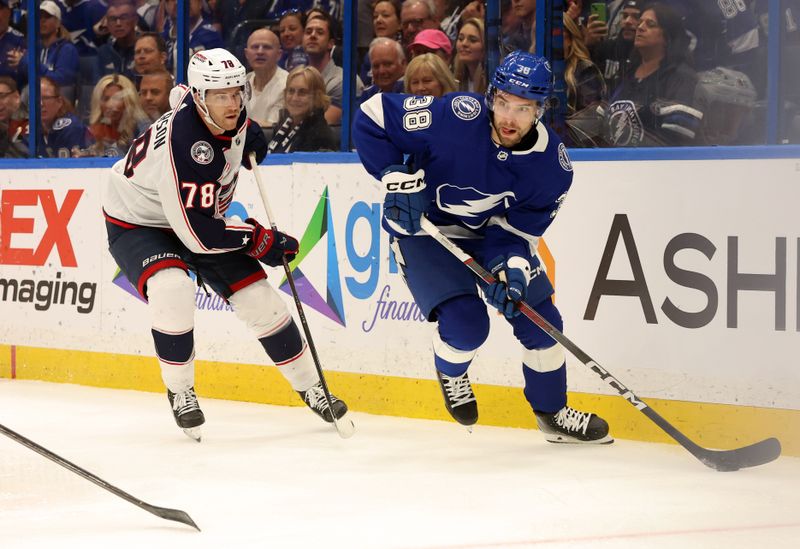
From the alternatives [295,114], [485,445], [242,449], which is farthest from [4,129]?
[485,445]

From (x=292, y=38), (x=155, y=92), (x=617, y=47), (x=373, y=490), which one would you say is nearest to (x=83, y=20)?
(x=155, y=92)

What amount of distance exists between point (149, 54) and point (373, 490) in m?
2.94

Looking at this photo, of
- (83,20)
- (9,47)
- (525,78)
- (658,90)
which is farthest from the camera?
(9,47)

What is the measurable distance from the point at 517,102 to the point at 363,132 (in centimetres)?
49

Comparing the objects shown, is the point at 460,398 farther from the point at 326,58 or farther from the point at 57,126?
the point at 57,126

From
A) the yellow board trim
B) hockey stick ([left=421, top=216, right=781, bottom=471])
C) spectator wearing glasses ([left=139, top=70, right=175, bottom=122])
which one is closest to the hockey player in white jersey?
the yellow board trim

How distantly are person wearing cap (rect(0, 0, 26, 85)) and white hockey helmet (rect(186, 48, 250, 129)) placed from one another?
2.41 m

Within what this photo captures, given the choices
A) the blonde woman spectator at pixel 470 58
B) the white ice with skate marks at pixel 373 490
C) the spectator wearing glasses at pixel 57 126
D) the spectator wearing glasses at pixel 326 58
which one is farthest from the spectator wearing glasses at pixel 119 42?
the white ice with skate marks at pixel 373 490

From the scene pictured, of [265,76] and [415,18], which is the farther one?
[265,76]

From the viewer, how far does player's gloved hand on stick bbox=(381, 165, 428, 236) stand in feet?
11.1

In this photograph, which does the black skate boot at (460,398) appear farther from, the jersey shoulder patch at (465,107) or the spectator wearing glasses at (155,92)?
the spectator wearing glasses at (155,92)

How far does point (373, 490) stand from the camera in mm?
3049

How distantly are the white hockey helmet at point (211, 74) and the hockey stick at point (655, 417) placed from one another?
72cm

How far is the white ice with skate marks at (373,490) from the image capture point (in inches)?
101
